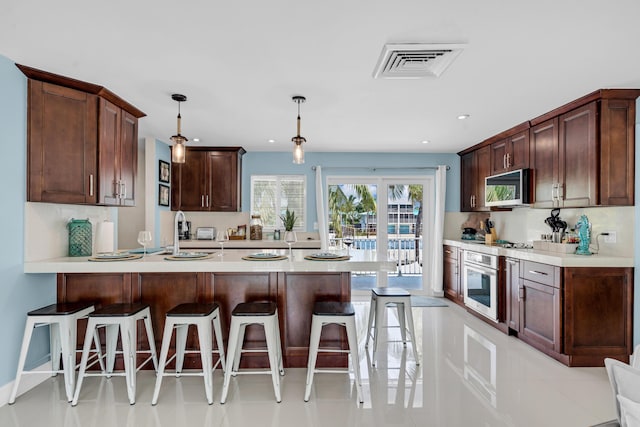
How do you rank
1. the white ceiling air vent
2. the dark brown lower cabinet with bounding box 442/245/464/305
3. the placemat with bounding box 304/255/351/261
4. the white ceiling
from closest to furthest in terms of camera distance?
the white ceiling < the white ceiling air vent < the placemat with bounding box 304/255/351/261 < the dark brown lower cabinet with bounding box 442/245/464/305

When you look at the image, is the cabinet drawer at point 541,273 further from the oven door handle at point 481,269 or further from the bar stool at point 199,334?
the bar stool at point 199,334

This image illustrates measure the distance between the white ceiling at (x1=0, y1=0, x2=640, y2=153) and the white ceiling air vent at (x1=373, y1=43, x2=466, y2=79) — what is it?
0.17 feet

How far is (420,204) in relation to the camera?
5949 mm

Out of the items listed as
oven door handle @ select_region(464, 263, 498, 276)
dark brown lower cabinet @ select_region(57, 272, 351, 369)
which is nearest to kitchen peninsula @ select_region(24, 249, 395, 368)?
dark brown lower cabinet @ select_region(57, 272, 351, 369)

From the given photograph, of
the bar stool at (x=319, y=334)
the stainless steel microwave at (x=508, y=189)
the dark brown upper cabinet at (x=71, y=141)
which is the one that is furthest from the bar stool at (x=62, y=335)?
the stainless steel microwave at (x=508, y=189)

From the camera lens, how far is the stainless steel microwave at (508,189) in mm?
4023

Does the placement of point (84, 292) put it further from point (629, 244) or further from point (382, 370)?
point (629, 244)

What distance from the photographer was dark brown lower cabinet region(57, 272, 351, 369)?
2930 mm

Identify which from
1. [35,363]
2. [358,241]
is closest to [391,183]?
[358,241]

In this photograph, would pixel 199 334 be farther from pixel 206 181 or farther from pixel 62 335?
pixel 206 181

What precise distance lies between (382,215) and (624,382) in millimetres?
4766

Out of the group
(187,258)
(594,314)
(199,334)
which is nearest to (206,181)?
(187,258)

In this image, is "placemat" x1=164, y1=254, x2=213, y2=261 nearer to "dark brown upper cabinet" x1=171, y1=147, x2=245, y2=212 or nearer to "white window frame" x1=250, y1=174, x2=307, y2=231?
"dark brown upper cabinet" x1=171, y1=147, x2=245, y2=212

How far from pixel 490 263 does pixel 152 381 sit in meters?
3.66
